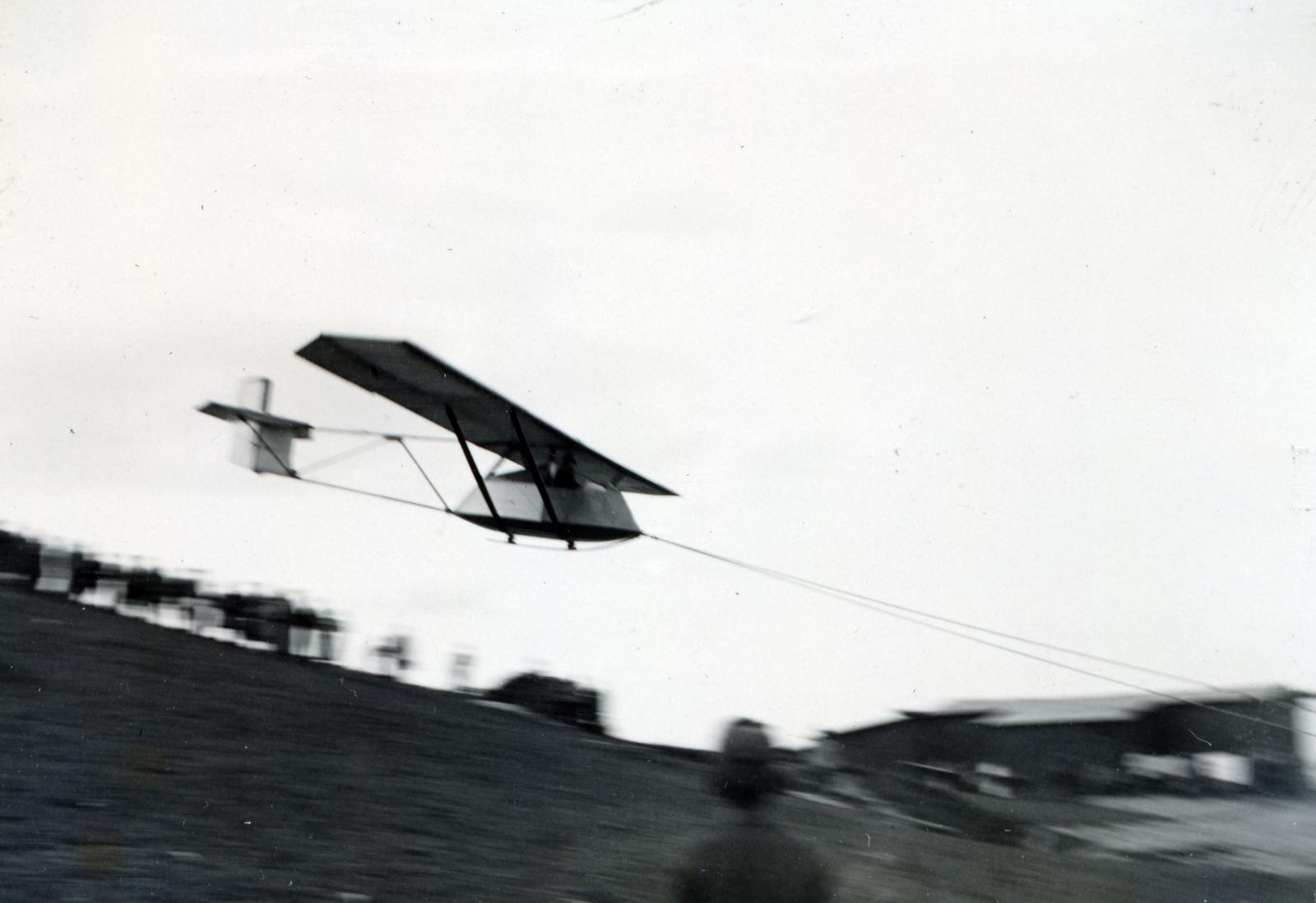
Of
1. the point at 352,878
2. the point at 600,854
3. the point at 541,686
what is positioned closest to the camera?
the point at 352,878

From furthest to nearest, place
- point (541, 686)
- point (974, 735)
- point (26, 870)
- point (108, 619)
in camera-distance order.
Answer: point (108, 619)
point (541, 686)
point (974, 735)
point (26, 870)

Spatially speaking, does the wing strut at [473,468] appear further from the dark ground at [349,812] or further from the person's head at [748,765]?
the person's head at [748,765]

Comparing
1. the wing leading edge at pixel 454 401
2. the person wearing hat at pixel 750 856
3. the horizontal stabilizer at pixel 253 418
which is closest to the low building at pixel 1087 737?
the wing leading edge at pixel 454 401

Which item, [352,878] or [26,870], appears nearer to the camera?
[26,870]

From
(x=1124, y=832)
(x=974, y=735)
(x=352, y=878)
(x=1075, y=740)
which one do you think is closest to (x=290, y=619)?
(x=352, y=878)

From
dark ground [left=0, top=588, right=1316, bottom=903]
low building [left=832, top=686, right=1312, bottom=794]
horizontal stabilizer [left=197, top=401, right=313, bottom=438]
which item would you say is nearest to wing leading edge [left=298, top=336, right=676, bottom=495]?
horizontal stabilizer [left=197, top=401, right=313, bottom=438]

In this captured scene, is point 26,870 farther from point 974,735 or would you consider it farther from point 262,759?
point 974,735

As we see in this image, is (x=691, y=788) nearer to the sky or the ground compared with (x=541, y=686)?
nearer to the ground
